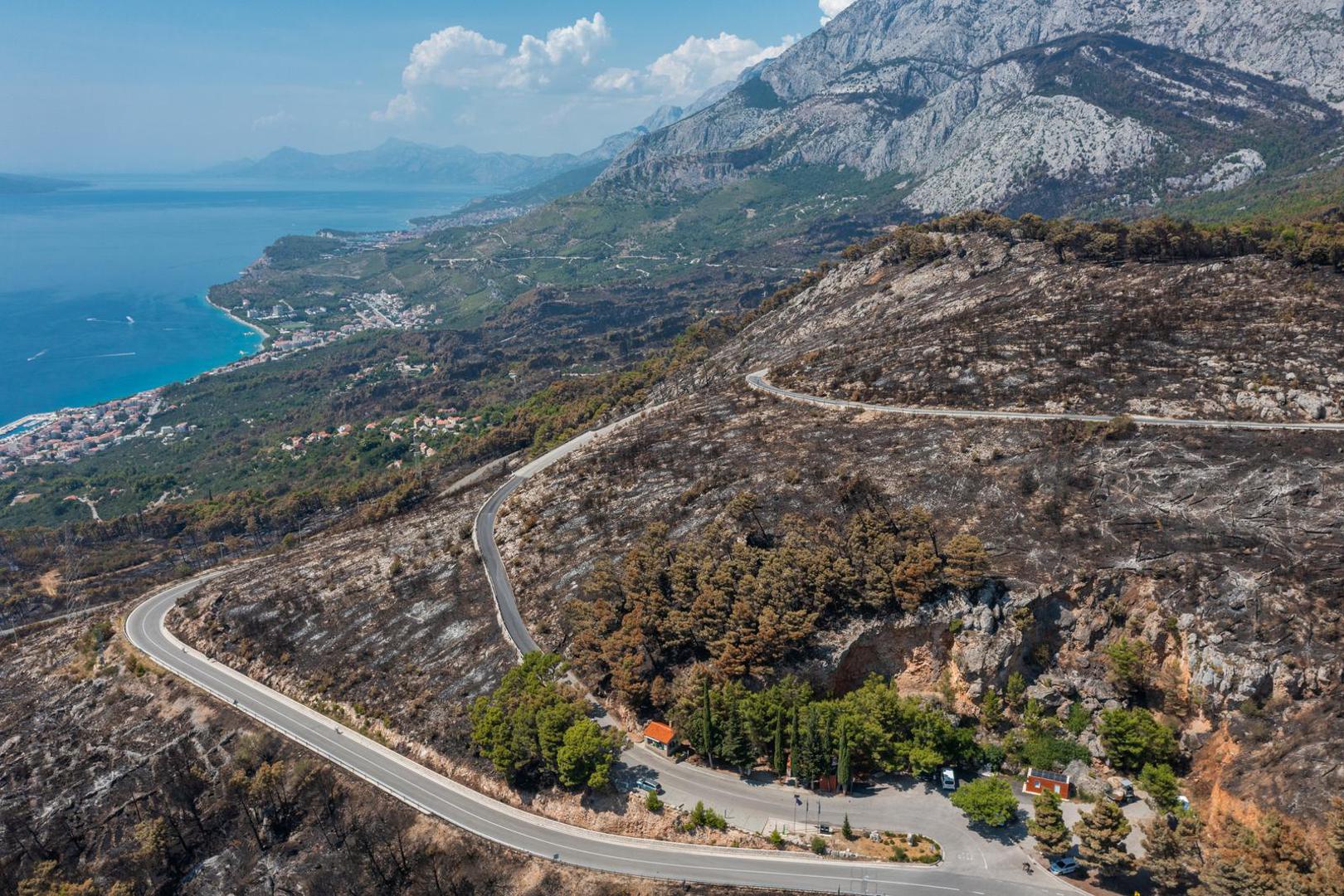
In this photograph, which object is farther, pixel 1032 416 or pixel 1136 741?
pixel 1032 416

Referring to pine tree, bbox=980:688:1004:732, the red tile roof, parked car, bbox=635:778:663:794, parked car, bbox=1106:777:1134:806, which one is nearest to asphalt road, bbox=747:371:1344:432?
pine tree, bbox=980:688:1004:732

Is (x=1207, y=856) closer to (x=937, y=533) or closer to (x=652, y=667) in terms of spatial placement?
(x=937, y=533)

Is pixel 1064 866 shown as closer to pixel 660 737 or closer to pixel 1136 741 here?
pixel 1136 741

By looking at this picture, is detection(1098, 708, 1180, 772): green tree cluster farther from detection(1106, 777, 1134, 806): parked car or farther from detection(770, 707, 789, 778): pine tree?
detection(770, 707, 789, 778): pine tree

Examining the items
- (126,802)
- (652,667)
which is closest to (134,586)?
(126,802)

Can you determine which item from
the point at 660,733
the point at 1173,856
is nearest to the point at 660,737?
the point at 660,733
